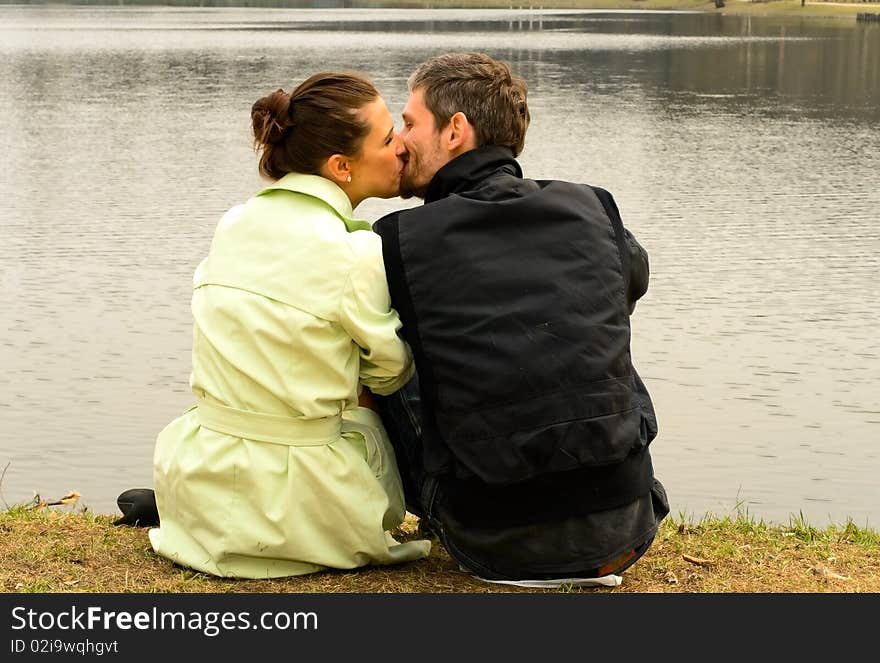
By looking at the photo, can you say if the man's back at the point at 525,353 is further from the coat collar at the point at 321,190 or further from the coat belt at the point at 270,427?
the coat belt at the point at 270,427

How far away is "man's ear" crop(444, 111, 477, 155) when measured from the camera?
4488 mm

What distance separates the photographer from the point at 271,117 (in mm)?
4438

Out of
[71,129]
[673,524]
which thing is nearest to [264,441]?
[673,524]

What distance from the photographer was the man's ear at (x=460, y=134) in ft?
14.7

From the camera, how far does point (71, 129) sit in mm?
30781

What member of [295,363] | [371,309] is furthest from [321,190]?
[295,363]

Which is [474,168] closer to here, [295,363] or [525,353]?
[525,353]

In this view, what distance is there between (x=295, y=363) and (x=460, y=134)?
94cm

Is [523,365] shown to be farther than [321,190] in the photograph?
No

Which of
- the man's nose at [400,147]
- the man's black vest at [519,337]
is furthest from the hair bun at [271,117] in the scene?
the man's black vest at [519,337]

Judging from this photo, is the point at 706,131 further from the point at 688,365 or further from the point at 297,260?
the point at 297,260

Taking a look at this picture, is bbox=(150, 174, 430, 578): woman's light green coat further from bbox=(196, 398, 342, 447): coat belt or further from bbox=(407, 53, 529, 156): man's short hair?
bbox=(407, 53, 529, 156): man's short hair

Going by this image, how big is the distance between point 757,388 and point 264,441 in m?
8.23

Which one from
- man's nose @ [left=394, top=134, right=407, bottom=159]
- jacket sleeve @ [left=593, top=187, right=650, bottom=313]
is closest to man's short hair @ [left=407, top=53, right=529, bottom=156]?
man's nose @ [left=394, top=134, right=407, bottom=159]
